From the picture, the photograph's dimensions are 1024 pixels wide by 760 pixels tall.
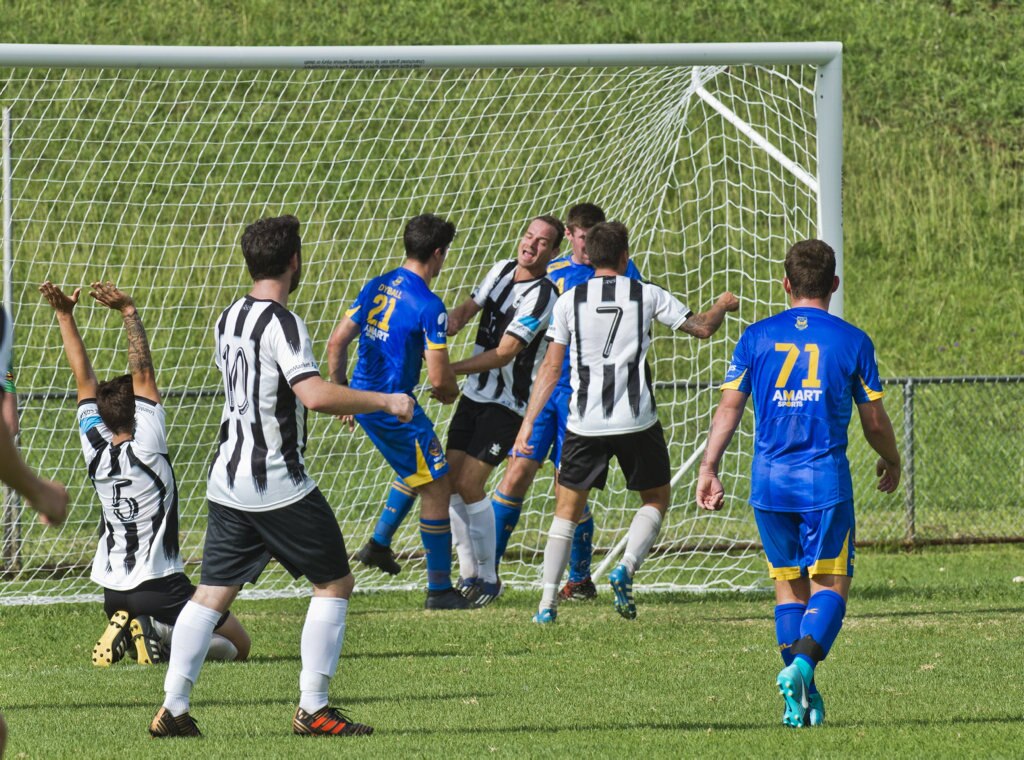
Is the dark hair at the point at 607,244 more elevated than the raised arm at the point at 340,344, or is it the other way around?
the dark hair at the point at 607,244

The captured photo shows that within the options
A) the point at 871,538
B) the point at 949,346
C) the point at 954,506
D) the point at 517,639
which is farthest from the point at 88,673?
the point at 949,346

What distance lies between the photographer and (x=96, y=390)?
7250 millimetres

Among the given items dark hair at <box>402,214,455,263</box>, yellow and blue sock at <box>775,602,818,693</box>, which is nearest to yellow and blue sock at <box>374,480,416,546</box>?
dark hair at <box>402,214,455,263</box>

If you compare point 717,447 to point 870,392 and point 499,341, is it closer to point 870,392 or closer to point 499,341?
point 870,392

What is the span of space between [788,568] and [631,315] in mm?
2523

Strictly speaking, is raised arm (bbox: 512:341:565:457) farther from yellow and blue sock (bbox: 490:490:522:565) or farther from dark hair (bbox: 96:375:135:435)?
dark hair (bbox: 96:375:135:435)

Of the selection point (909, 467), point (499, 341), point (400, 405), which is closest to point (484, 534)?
point (499, 341)

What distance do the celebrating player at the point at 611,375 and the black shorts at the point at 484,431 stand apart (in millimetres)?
1048

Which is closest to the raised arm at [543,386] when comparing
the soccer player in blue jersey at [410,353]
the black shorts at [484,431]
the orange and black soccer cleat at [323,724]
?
the soccer player in blue jersey at [410,353]

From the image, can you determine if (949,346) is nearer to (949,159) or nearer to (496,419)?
(949,159)

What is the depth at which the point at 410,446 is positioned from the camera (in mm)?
8492

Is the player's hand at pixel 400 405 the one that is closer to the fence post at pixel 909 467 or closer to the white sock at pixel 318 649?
the white sock at pixel 318 649

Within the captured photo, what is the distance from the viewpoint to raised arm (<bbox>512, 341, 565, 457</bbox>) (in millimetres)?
8094

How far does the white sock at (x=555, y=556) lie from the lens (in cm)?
820
